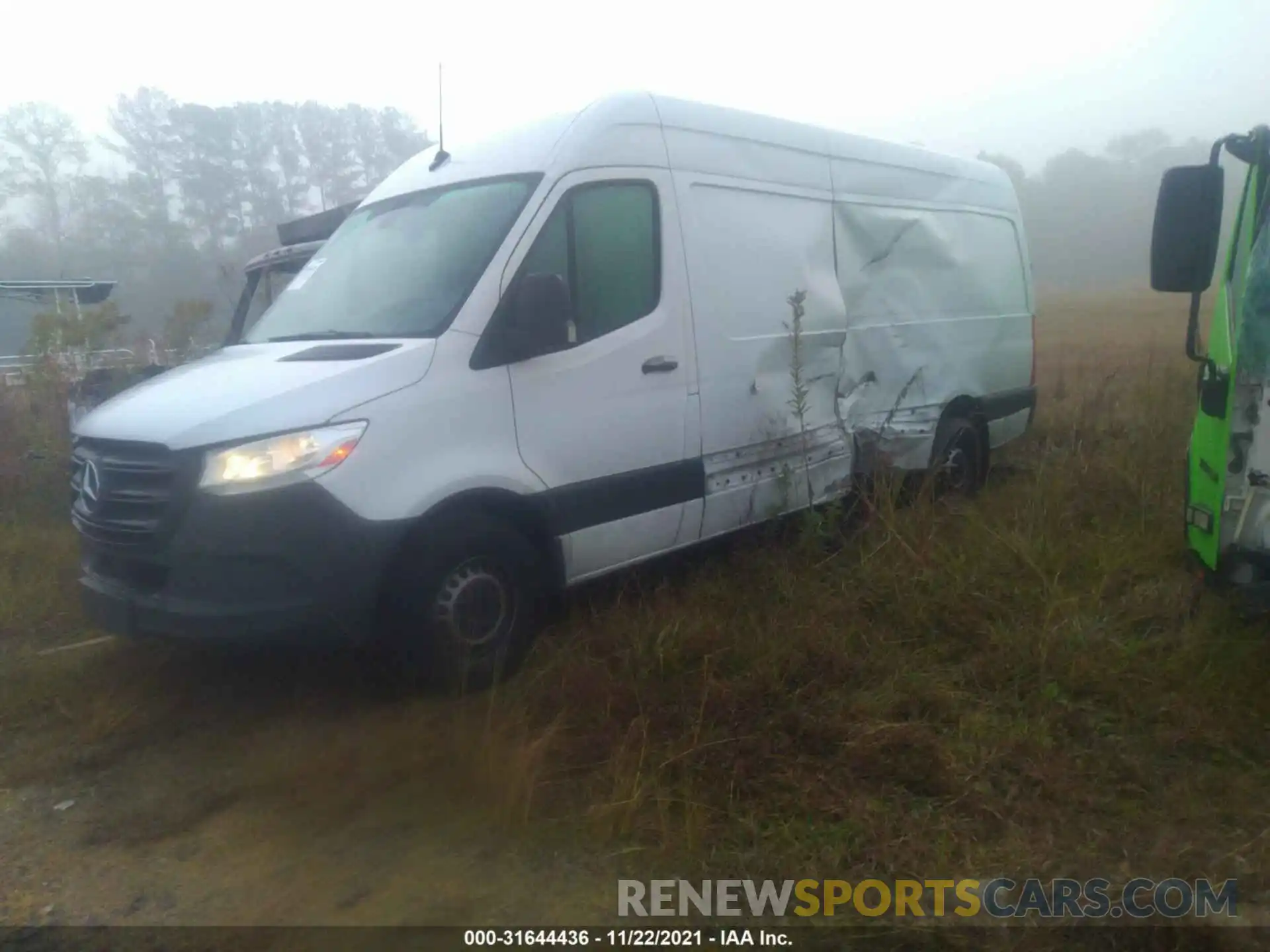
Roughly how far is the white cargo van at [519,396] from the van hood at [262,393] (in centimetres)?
1

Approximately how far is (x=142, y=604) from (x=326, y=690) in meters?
0.84

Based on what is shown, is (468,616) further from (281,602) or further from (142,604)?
(142,604)

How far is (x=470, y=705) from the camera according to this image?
3.70 meters

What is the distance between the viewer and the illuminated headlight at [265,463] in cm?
333

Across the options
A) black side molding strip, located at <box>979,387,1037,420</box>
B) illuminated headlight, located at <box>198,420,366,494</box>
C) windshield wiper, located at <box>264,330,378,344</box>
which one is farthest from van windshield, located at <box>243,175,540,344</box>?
black side molding strip, located at <box>979,387,1037,420</box>

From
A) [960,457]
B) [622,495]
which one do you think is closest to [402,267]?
[622,495]

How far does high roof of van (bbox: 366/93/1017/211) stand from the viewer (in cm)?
436

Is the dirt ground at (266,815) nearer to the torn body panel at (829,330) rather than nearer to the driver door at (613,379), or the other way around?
the driver door at (613,379)

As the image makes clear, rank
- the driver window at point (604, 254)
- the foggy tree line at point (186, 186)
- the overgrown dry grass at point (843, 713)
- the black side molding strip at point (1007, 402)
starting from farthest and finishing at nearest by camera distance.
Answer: the foggy tree line at point (186, 186)
the black side molding strip at point (1007, 402)
the driver window at point (604, 254)
the overgrown dry grass at point (843, 713)

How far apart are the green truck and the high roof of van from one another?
203 cm

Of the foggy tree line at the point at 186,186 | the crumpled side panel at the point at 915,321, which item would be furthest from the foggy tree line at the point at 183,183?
the crumpled side panel at the point at 915,321

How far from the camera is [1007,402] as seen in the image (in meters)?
7.10

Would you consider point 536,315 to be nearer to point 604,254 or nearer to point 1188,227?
point 604,254

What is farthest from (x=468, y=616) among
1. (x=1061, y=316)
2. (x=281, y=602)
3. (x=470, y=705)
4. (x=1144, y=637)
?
(x=1061, y=316)
